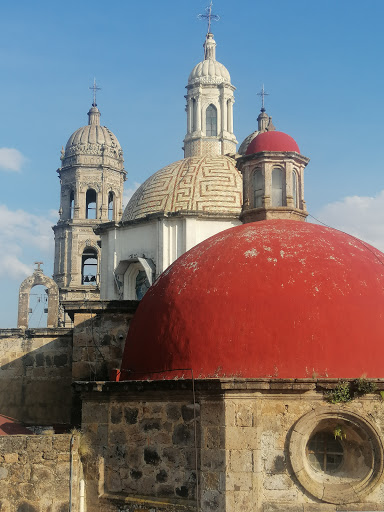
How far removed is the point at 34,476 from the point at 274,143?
25.9ft

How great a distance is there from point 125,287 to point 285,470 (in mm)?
13366

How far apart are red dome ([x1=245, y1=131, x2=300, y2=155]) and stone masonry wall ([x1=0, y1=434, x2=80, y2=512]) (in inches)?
283

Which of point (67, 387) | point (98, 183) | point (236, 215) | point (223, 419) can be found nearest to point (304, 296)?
point (223, 419)

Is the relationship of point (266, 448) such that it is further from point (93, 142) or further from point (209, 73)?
point (93, 142)

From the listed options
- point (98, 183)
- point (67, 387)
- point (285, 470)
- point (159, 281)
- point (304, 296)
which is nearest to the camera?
point (285, 470)

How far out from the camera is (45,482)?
35.1 ft

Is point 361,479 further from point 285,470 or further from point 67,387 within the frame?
point 67,387

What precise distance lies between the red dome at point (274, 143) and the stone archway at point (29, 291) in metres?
8.08

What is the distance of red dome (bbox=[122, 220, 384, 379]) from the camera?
32.8ft

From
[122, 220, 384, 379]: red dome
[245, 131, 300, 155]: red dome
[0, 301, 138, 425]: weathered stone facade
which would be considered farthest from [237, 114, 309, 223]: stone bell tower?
[0, 301, 138, 425]: weathered stone facade

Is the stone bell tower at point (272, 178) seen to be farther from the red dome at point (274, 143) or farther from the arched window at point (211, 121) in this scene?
the arched window at point (211, 121)

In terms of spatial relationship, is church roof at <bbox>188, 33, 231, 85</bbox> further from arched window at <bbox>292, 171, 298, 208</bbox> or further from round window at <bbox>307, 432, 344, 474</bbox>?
round window at <bbox>307, 432, 344, 474</bbox>

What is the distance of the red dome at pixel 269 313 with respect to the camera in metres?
10.0

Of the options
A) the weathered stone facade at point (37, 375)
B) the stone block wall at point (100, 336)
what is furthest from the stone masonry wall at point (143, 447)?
the weathered stone facade at point (37, 375)
